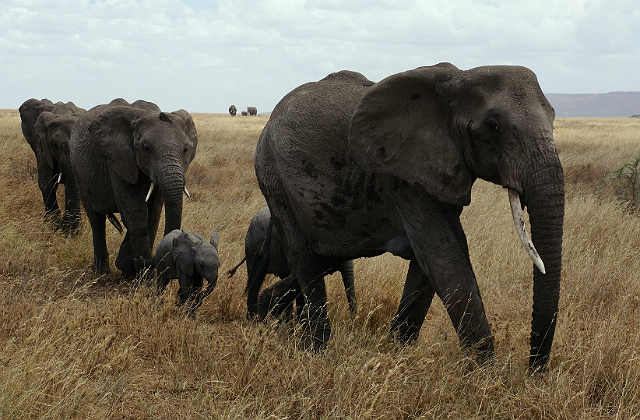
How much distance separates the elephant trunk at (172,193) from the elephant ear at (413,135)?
9.93 ft

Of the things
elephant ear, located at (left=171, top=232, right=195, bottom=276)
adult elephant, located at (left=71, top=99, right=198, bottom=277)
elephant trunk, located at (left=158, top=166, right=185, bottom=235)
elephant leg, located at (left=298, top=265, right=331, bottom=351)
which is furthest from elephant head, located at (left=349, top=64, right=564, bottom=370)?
adult elephant, located at (left=71, top=99, right=198, bottom=277)

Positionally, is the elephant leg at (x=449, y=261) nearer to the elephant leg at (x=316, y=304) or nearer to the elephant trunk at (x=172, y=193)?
the elephant leg at (x=316, y=304)

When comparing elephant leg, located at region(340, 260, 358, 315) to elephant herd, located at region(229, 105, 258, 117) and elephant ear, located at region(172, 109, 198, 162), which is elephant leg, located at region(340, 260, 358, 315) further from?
elephant herd, located at region(229, 105, 258, 117)

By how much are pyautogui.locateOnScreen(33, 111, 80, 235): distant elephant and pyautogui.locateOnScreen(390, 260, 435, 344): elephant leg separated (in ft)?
19.1

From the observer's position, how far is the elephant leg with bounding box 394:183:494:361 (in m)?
3.88

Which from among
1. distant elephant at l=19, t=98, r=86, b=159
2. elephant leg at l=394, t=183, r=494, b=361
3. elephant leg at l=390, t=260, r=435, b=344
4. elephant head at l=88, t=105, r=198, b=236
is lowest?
elephant leg at l=390, t=260, r=435, b=344

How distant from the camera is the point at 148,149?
6.79 meters

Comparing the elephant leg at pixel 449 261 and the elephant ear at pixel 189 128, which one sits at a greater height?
the elephant ear at pixel 189 128

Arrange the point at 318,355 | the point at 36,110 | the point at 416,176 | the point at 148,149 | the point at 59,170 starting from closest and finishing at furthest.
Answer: the point at 416,176 < the point at 318,355 < the point at 148,149 < the point at 59,170 < the point at 36,110

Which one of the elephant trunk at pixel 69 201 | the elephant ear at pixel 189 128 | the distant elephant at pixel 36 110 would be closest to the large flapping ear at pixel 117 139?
the elephant ear at pixel 189 128

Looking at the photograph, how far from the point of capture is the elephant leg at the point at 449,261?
3877mm

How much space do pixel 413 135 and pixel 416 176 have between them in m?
0.26

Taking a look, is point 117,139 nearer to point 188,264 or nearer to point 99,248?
point 99,248

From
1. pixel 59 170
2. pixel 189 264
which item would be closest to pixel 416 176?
pixel 189 264
